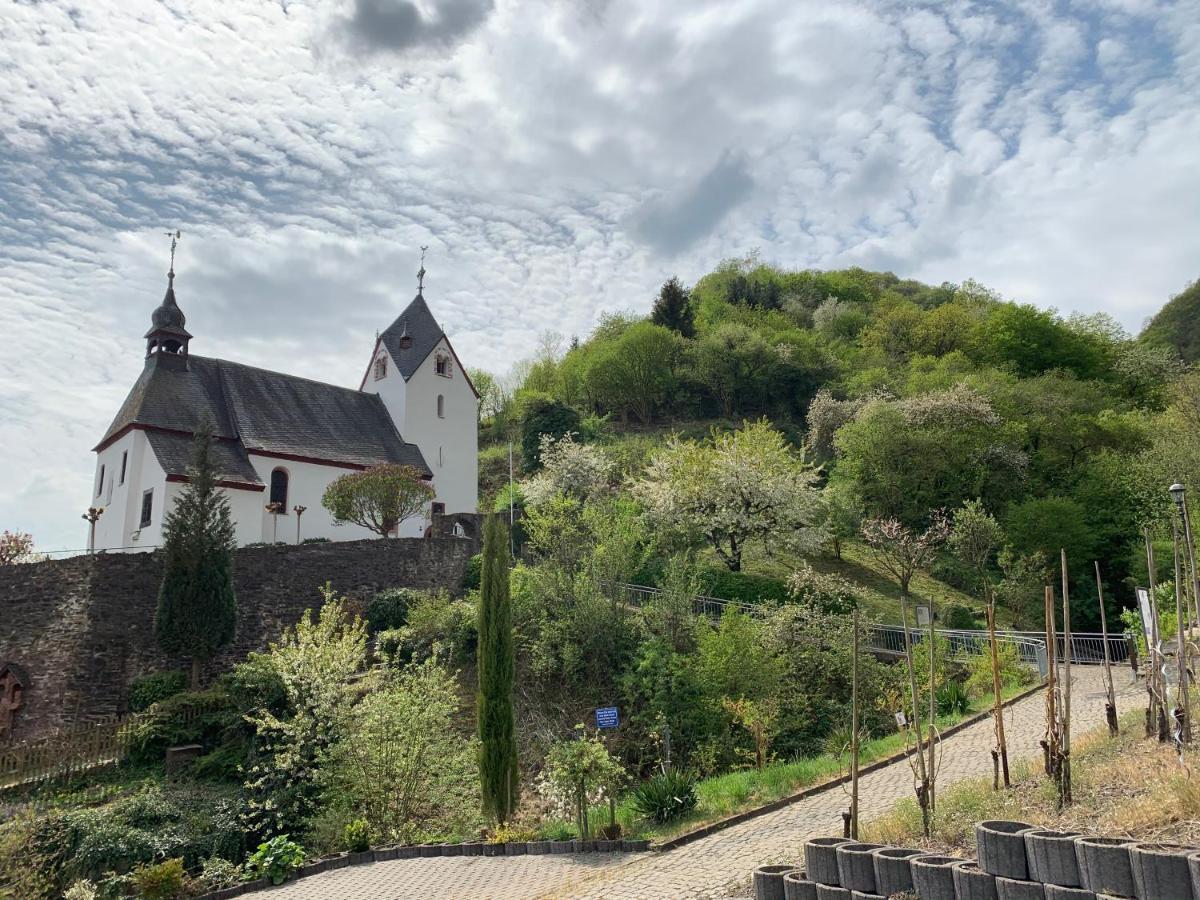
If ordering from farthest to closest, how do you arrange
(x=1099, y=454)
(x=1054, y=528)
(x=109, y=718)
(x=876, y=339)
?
(x=876, y=339) → (x=1099, y=454) → (x=1054, y=528) → (x=109, y=718)

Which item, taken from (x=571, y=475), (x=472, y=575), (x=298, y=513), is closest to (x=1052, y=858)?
(x=472, y=575)

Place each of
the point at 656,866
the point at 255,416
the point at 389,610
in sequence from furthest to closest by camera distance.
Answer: the point at 255,416 < the point at 389,610 < the point at 656,866

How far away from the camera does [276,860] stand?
1315 cm

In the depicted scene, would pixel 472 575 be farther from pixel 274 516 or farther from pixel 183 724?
pixel 183 724

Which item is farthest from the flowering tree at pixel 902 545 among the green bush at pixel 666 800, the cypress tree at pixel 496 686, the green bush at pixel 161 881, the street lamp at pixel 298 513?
the green bush at pixel 161 881

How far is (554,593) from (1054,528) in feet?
56.9

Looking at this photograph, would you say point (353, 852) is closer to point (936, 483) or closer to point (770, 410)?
point (936, 483)

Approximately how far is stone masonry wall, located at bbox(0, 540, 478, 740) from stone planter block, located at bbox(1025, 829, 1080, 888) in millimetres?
21251

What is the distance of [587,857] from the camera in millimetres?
10992

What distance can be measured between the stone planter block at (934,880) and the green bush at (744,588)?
62.7 ft

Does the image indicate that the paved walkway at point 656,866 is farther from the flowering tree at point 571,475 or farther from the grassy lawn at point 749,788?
the flowering tree at point 571,475

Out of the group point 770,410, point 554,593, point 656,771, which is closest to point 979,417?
point 770,410

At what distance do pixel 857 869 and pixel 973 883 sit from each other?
2.89 feet

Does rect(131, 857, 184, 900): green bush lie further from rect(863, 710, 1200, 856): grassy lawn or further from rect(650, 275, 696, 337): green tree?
rect(650, 275, 696, 337): green tree
